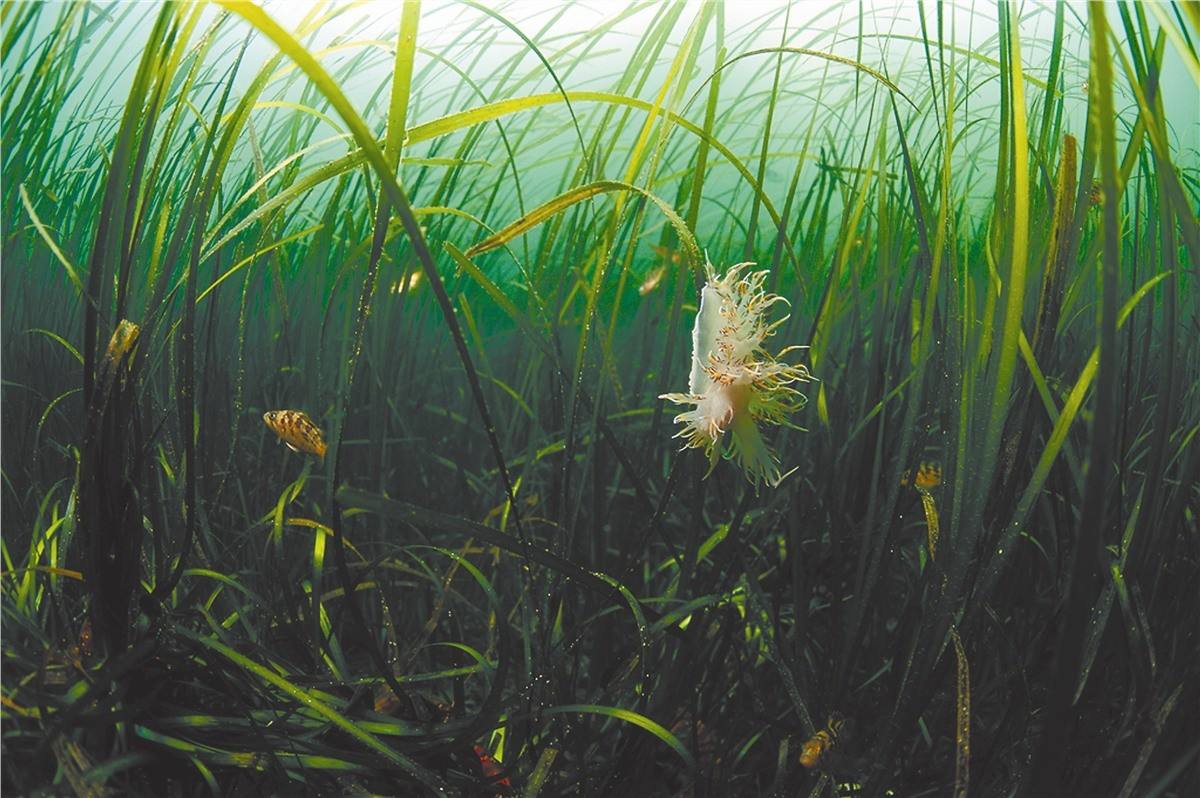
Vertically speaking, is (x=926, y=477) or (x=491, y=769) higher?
(x=926, y=477)

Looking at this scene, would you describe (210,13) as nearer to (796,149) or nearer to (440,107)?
(440,107)

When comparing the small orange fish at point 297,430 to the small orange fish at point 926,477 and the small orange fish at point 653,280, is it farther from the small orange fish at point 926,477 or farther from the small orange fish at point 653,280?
the small orange fish at point 926,477

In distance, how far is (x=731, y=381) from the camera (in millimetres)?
649

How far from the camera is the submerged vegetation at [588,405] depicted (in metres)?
0.65

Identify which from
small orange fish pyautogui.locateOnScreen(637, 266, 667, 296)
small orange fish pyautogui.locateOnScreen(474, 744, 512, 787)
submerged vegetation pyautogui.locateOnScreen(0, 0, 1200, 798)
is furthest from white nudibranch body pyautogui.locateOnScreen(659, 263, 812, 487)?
small orange fish pyautogui.locateOnScreen(474, 744, 512, 787)

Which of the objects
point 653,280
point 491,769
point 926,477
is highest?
point 653,280

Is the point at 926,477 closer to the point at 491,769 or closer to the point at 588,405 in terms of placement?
the point at 588,405

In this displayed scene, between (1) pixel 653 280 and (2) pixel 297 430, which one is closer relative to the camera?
(2) pixel 297 430

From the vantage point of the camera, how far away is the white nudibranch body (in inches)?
25.7

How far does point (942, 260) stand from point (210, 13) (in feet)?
2.04

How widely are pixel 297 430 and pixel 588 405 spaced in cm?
25

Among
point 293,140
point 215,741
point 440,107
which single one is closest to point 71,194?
point 293,140

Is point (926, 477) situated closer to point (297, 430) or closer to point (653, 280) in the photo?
point (653, 280)

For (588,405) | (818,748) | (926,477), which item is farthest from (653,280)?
(818,748)
